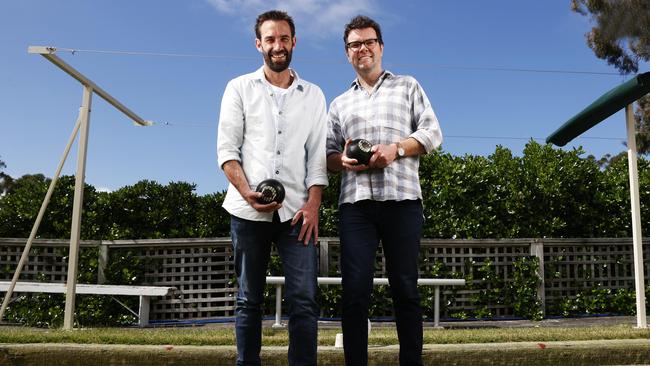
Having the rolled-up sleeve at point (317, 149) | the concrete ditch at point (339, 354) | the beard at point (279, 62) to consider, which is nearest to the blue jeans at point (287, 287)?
the rolled-up sleeve at point (317, 149)

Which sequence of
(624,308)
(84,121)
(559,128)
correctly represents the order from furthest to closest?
(624,308) < (84,121) < (559,128)

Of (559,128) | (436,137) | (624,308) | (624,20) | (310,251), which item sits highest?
(624,20)

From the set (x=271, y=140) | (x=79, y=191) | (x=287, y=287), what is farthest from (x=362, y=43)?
(x=79, y=191)

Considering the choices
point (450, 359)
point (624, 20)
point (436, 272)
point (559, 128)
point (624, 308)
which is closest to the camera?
point (450, 359)

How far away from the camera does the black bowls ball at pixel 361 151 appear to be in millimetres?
2479

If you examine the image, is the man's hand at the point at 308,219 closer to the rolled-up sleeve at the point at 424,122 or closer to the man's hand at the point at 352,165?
the man's hand at the point at 352,165

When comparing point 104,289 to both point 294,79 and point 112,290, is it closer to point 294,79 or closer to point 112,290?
point 112,290

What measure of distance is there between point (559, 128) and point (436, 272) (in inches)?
122

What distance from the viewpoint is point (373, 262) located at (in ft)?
8.37

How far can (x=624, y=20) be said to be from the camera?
15.0m

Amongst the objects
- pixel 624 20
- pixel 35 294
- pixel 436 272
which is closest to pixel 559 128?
pixel 436 272

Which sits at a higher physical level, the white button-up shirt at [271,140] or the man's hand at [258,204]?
the white button-up shirt at [271,140]

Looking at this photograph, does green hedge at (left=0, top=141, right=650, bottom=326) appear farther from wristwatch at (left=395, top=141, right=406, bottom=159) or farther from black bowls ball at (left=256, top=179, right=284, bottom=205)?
black bowls ball at (left=256, top=179, right=284, bottom=205)

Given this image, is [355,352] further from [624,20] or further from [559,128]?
[624,20]
